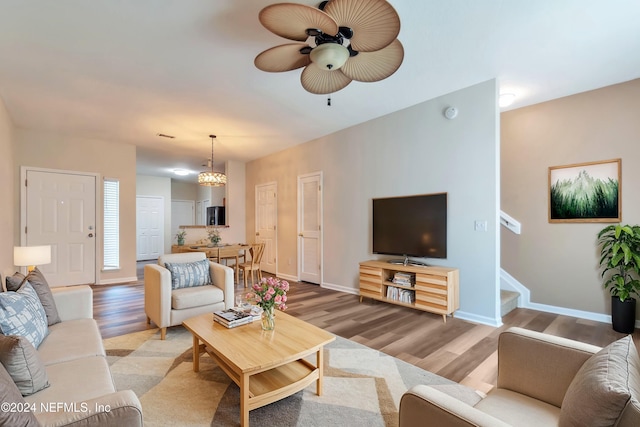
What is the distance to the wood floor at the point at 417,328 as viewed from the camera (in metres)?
2.51

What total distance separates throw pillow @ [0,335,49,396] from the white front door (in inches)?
196

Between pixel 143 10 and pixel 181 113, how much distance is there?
81.5 inches

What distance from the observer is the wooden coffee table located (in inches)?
67.0

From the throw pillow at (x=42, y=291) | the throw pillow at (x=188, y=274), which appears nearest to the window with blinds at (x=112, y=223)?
the throw pillow at (x=188, y=274)

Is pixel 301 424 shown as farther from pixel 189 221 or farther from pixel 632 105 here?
pixel 189 221

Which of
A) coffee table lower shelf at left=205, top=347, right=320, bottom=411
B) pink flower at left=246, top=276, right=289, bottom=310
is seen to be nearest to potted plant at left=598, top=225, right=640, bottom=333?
coffee table lower shelf at left=205, top=347, right=320, bottom=411

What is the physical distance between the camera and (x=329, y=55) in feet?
6.84

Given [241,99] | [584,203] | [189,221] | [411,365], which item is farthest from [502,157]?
[189,221]

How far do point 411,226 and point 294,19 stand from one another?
295 centimetres

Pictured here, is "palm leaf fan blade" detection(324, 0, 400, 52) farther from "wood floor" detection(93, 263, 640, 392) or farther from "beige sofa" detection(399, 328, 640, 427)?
Answer: "wood floor" detection(93, 263, 640, 392)

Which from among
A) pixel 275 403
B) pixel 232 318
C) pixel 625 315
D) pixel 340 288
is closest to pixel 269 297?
pixel 232 318

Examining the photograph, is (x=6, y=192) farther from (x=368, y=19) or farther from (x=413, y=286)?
(x=413, y=286)

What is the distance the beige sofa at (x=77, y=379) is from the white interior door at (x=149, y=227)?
7639mm

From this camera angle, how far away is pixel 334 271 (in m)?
5.14
